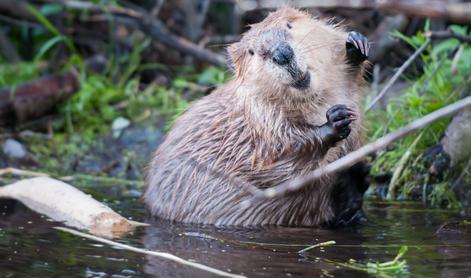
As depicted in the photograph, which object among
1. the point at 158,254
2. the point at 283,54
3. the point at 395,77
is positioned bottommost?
the point at 158,254

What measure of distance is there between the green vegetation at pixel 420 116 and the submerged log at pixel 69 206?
1464 mm

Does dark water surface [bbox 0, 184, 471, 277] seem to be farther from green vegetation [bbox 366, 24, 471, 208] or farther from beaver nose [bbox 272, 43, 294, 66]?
beaver nose [bbox 272, 43, 294, 66]

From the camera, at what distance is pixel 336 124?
3.25 meters

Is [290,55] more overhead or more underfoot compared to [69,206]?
more overhead

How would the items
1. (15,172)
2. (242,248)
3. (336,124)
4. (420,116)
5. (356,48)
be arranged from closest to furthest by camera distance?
1. (242,248)
2. (336,124)
3. (356,48)
4. (420,116)
5. (15,172)

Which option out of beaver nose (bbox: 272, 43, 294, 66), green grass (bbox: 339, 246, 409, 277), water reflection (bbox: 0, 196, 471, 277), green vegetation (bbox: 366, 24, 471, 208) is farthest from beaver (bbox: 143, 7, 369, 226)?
green grass (bbox: 339, 246, 409, 277)

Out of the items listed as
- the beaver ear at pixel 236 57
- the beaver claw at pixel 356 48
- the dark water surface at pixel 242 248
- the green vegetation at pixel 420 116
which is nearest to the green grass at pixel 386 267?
the dark water surface at pixel 242 248

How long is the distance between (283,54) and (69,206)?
42.9 inches

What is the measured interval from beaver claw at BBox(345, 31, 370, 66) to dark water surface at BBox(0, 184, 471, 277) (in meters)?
0.71

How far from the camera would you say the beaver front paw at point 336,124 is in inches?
128

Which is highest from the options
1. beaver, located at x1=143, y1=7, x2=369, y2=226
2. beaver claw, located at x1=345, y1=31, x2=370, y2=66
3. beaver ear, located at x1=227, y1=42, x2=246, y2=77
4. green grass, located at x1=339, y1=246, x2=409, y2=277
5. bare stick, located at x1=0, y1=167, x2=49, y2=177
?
beaver claw, located at x1=345, y1=31, x2=370, y2=66

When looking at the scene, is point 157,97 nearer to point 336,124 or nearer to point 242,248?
point 336,124

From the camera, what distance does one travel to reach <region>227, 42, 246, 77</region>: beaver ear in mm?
3750

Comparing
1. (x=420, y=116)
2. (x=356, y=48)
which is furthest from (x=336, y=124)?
(x=420, y=116)
